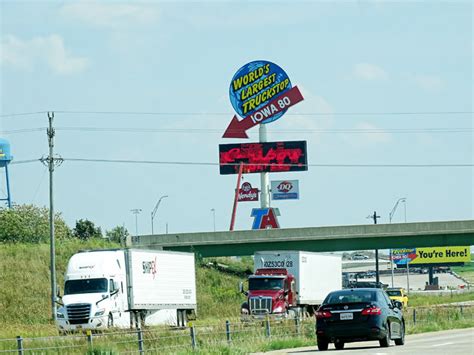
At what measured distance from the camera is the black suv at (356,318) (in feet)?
95.5

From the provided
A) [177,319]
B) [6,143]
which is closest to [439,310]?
[177,319]

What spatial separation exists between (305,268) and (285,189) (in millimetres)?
38768

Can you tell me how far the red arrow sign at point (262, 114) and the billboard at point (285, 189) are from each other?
5313 millimetres

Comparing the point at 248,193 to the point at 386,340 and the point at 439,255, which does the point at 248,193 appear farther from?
the point at 439,255

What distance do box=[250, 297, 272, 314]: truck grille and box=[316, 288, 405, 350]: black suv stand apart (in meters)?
23.5

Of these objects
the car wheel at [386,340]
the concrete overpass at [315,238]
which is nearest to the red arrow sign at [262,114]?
the concrete overpass at [315,238]

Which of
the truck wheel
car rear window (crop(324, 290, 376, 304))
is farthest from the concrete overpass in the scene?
car rear window (crop(324, 290, 376, 304))

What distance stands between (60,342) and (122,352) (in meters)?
4.15

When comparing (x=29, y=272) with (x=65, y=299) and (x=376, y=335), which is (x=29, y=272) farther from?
(x=376, y=335)

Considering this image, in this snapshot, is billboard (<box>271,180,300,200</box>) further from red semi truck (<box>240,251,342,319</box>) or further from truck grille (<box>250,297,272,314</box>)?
truck grille (<box>250,297,272,314</box>)

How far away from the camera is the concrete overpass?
83.6 metres

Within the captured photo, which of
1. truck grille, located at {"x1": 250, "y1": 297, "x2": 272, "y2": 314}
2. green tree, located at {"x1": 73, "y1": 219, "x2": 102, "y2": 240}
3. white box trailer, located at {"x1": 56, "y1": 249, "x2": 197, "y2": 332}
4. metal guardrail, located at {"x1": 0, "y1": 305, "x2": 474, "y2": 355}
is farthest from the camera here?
green tree, located at {"x1": 73, "y1": 219, "x2": 102, "y2": 240}

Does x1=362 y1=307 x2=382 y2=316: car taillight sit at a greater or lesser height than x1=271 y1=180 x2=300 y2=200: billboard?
lesser

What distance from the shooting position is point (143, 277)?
170 feet
